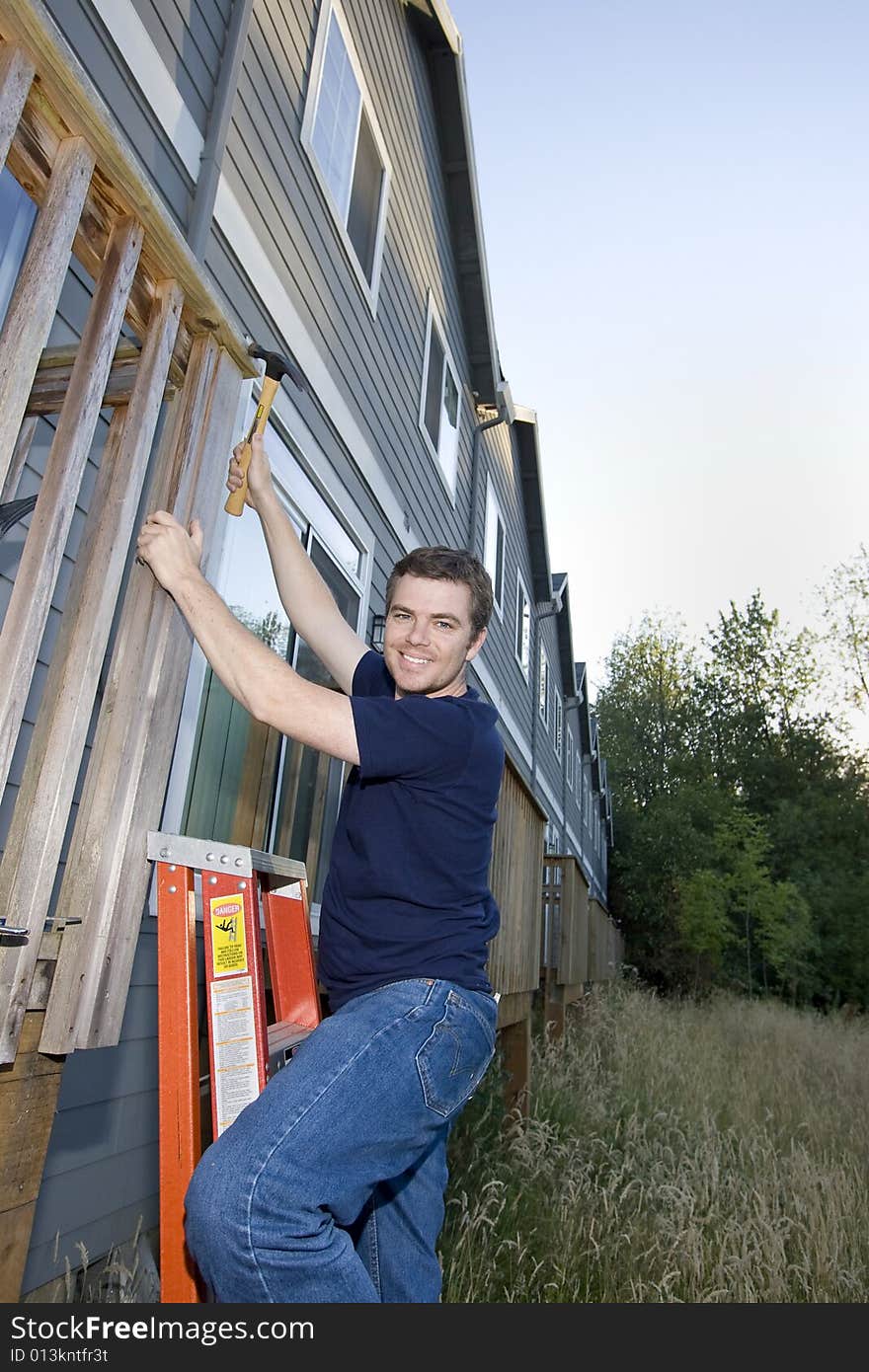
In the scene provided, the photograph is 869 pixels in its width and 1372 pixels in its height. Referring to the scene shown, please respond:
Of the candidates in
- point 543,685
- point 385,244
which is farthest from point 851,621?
point 385,244

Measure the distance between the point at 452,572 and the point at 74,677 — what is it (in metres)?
0.97

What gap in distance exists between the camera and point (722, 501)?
40281 mm

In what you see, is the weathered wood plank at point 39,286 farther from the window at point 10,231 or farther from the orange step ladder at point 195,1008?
the window at point 10,231

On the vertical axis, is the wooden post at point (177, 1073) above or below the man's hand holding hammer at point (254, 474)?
below

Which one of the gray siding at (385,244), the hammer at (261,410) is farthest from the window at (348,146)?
the hammer at (261,410)

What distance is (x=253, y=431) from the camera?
218 centimetres

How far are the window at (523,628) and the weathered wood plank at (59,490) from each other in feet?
39.3

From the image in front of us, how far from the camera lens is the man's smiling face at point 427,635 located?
2.06 m

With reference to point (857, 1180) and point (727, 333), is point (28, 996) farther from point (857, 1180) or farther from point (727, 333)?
point (727, 333)

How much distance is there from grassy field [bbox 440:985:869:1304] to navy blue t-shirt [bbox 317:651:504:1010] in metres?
2.26

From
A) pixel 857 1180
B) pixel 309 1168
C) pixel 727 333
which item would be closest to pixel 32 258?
pixel 309 1168

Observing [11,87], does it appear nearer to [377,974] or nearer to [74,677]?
[74,677]

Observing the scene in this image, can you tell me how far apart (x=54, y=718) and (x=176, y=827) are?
201 cm

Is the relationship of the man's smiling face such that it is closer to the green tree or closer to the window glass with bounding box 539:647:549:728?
the window glass with bounding box 539:647:549:728
